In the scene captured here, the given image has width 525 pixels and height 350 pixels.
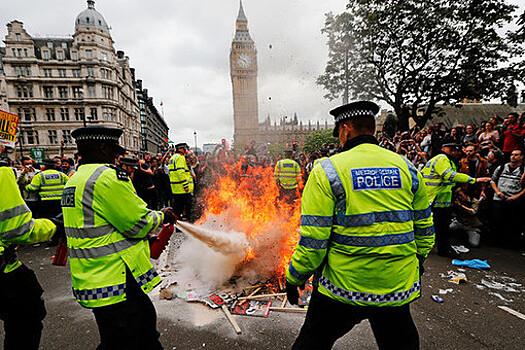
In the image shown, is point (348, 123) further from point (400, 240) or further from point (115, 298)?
point (115, 298)

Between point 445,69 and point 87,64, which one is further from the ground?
point 87,64

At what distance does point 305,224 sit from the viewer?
173cm

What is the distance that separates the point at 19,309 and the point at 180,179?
5.00 meters

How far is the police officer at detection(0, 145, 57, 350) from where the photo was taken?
1.97m

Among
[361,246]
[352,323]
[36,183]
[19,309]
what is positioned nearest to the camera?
[361,246]

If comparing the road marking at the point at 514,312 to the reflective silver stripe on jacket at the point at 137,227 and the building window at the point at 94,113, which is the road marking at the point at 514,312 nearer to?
the reflective silver stripe on jacket at the point at 137,227

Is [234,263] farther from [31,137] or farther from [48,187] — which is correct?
[31,137]

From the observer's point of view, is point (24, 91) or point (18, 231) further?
point (24, 91)

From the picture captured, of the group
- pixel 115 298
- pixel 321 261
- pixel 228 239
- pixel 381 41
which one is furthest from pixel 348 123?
pixel 381 41

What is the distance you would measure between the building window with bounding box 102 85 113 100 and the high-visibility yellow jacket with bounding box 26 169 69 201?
46.7m

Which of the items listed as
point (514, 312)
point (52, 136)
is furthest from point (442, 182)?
point (52, 136)

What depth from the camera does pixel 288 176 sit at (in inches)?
282

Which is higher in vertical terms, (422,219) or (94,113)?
(94,113)

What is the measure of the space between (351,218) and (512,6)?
1667 cm
